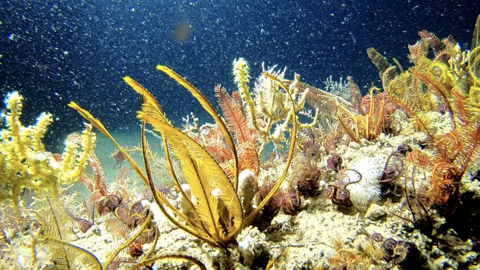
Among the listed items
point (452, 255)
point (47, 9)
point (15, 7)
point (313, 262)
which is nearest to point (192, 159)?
point (313, 262)

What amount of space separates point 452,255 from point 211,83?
29.5 m

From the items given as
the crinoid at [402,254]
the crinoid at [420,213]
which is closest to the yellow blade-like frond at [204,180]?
the crinoid at [402,254]

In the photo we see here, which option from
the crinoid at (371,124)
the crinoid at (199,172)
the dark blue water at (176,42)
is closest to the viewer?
the crinoid at (199,172)

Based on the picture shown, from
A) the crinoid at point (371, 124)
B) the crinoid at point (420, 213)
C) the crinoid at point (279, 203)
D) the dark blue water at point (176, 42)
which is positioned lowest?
the crinoid at point (420, 213)

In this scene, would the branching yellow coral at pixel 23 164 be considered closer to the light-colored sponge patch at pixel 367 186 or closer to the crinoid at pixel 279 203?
the crinoid at pixel 279 203

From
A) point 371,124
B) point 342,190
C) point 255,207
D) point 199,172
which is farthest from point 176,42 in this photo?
point 199,172

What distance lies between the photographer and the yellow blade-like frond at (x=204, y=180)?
1.39 meters

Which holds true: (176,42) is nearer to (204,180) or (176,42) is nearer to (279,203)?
(279,203)

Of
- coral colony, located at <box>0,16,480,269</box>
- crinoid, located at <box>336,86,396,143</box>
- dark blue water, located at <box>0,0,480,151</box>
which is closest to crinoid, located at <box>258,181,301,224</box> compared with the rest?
coral colony, located at <box>0,16,480,269</box>

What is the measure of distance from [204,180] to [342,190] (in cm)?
119

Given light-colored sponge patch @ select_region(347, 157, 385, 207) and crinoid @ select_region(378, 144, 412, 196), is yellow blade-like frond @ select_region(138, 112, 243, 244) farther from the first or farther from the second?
crinoid @ select_region(378, 144, 412, 196)

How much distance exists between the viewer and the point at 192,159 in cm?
149

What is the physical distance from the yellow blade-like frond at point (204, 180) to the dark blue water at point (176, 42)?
49.0 ft

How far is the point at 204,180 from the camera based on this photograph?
150 cm
